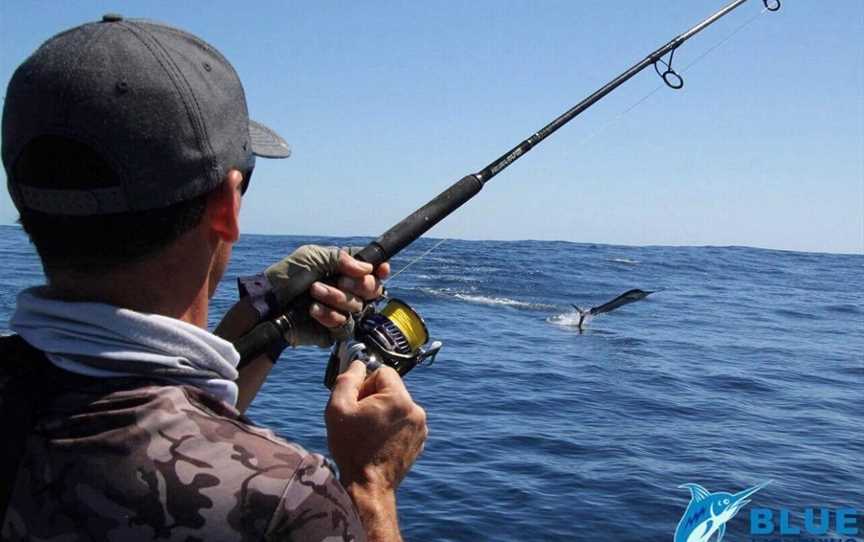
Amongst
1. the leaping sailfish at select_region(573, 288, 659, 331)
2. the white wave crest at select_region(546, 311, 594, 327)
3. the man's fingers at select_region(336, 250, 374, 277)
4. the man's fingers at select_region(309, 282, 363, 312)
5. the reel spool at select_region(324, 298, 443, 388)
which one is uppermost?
the leaping sailfish at select_region(573, 288, 659, 331)

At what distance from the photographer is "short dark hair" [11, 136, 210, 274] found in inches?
52.8

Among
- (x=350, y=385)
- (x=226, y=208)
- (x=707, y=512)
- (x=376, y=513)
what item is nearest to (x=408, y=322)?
(x=350, y=385)

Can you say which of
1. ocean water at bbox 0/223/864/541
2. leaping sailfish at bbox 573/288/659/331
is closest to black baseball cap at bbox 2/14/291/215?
ocean water at bbox 0/223/864/541

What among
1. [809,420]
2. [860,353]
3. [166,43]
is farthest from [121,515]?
[860,353]

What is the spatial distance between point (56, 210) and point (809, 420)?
412 inches

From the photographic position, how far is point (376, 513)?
1.55 meters

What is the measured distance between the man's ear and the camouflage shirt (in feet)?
0.98

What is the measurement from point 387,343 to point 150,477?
1138 mm

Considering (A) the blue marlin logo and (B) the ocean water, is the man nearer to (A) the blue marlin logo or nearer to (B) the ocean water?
(B) the ocean water

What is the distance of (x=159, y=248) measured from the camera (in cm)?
142

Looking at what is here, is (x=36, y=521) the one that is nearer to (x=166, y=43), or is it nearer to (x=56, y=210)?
(x=56, y=210)

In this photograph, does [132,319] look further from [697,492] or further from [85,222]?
[697,492]

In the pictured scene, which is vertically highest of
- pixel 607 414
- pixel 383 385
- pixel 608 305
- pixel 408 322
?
pixel 608 305

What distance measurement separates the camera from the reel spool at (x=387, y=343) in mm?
2227
